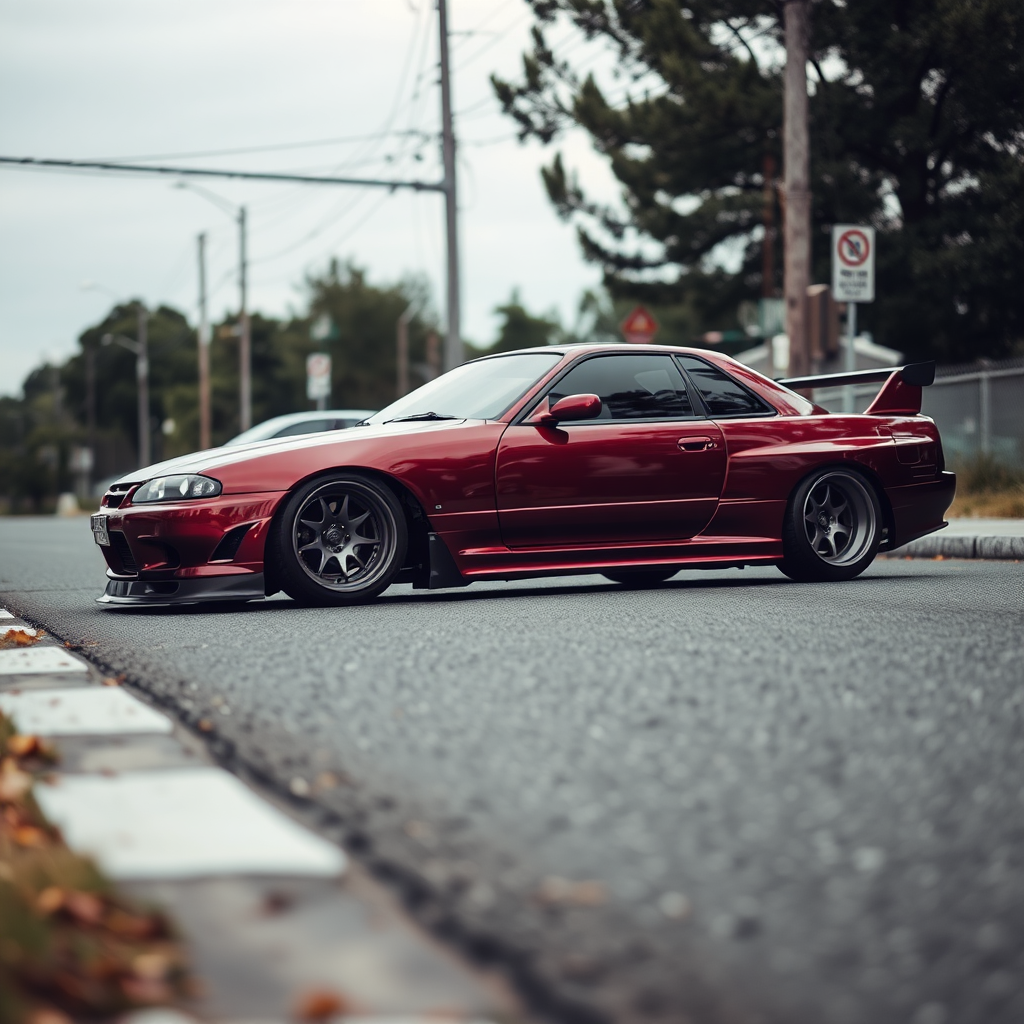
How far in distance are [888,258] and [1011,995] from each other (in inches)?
1070

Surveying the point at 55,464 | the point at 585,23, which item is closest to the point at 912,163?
the point at 585,23

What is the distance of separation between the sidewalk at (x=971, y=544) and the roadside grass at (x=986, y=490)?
317cm

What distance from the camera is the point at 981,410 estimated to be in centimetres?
1998

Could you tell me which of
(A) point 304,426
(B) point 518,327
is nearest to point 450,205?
(A) point 304,426

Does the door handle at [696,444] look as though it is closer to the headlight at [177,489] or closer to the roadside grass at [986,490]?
the headlight at [177,489]

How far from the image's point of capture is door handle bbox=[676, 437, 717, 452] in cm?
814

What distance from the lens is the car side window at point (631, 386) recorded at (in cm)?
813

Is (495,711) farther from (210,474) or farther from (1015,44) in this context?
(1015,44)

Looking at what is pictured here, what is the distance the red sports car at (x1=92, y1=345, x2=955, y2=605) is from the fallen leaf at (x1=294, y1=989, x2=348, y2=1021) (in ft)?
17.3

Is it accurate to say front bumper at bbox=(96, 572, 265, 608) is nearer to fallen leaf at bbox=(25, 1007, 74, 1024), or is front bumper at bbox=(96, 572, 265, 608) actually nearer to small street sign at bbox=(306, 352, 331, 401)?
fallen leaf at bbox=(25, 1007, 74, 1024)

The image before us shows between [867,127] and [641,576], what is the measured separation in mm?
21218

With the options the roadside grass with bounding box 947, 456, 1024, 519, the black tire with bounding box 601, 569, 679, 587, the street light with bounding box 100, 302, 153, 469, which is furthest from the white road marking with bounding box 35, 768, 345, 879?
the street light with bounding box 100, 302, 153, 469

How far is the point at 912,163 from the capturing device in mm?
28906

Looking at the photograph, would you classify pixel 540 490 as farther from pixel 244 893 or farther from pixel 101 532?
pixel 244 893
